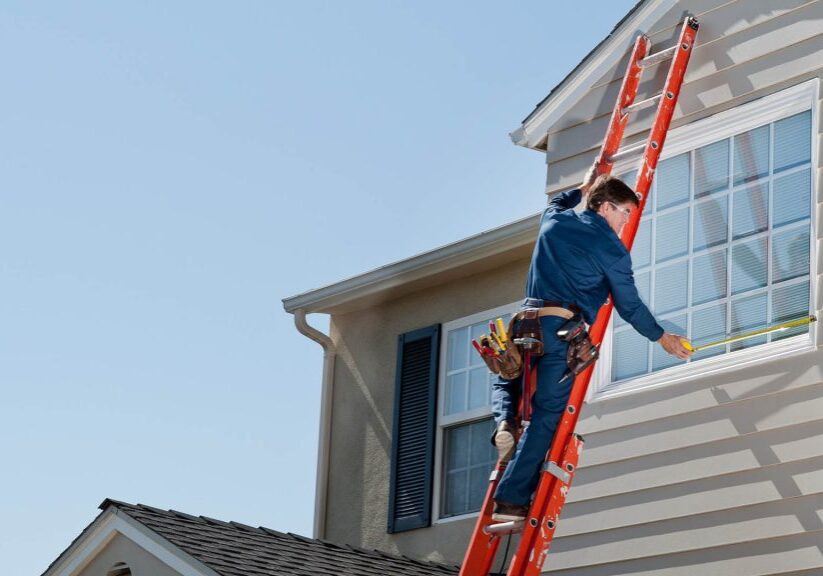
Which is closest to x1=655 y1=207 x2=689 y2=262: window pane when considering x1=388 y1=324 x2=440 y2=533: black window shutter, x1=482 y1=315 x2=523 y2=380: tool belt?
x1=482 y1=315 x2=523 y2=380: tool belt

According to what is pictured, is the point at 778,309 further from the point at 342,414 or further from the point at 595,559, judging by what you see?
the point at 342,414

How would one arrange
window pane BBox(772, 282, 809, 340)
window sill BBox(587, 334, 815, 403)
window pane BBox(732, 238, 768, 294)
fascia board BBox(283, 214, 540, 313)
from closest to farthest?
window sill BBox(587, 334, 815, 403)
window pane BBox(772, 282, 809, 340)
window pane BBox(732, 238, 768, 294)
fascia board BBox(283, 214, 540, 313)

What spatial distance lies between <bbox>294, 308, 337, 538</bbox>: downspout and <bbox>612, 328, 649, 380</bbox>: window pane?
4.54 metres

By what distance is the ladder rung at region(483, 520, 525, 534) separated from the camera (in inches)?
264

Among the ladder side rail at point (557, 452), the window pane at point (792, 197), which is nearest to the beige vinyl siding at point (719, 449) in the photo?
the window pane at point (792, 197)

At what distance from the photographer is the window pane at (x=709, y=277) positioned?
25.9ft

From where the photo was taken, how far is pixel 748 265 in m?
7.79

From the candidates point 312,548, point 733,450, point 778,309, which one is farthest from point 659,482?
point 312,548

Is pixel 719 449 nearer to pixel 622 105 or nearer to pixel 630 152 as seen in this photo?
pixel 630 152

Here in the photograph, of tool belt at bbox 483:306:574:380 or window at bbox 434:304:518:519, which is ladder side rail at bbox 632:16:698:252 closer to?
tool belt at bbox 483:306:574:380

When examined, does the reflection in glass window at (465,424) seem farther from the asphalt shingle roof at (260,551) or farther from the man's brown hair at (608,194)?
the man's brown hair at (608,194)

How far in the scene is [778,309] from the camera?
756 centimetres

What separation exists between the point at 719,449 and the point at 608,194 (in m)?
1.36

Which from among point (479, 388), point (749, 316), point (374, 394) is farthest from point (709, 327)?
point (374, 394)
